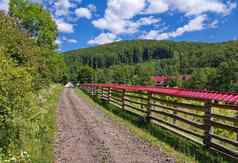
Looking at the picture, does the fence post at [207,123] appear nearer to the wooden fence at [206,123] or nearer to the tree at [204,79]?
the wooden fence at [206,123]

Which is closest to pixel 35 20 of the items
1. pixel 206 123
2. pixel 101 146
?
pixel 101 146

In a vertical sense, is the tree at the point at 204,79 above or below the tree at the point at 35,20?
below

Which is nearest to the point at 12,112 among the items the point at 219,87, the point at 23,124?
the point at 23,124

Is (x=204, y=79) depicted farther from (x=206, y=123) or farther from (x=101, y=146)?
(x=101, y=146)

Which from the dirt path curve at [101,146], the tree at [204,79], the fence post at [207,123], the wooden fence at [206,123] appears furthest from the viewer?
the tree at [204,79]

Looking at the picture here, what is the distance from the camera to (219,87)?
8369 cm

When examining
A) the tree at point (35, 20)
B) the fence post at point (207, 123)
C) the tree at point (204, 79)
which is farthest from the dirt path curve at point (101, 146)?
the tree at point (204, 79)

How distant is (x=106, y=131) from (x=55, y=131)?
177 cm

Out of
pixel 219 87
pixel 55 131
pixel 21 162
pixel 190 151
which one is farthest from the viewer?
pixel 219 87

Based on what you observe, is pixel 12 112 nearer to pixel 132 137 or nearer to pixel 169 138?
pixel 132 137

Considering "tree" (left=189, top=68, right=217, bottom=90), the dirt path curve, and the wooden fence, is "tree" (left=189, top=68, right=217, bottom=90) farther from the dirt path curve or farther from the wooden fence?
the dirt path curve

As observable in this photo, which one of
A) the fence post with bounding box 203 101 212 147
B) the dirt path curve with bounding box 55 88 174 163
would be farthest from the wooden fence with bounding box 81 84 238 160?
the dirt path curve with bounding box 55 88 174 163

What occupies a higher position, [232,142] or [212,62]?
[212,62]

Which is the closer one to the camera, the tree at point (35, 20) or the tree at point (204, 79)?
the tree at point (35, 20)
